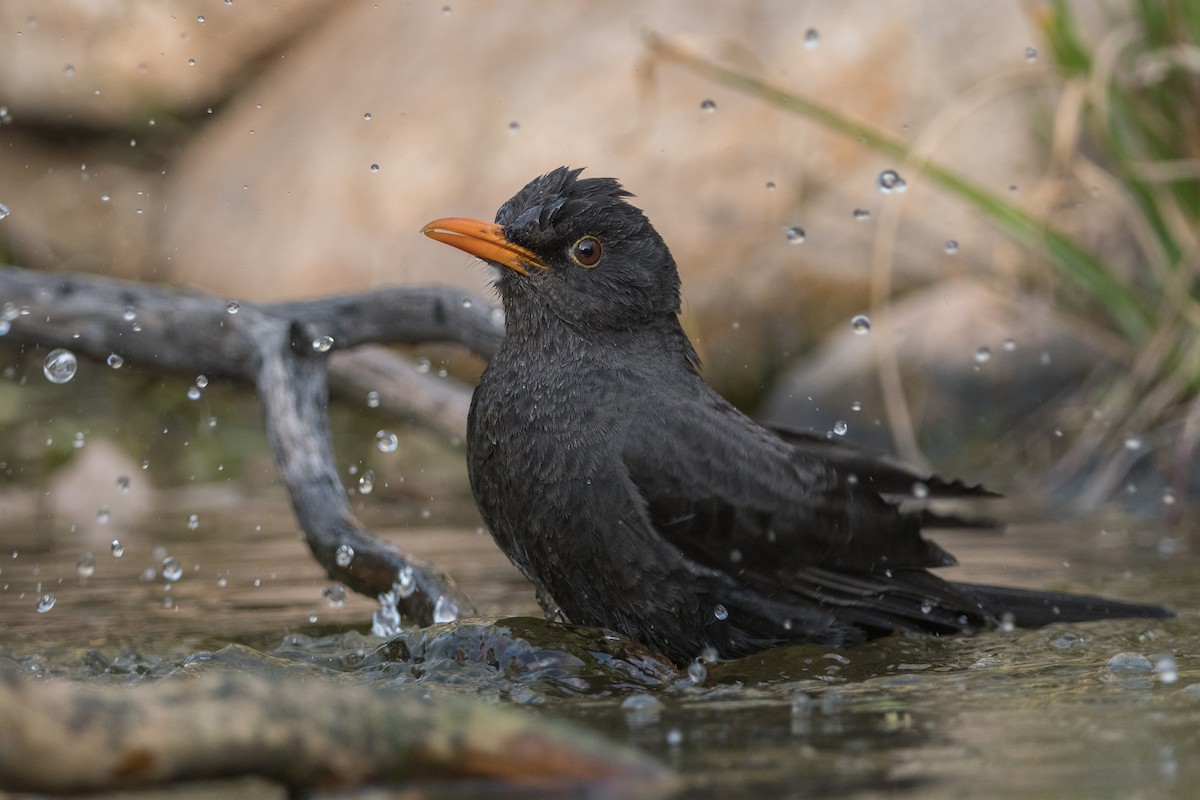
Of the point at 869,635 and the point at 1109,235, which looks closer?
the point at 869,635

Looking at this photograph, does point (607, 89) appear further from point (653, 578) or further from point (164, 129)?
point (653, 578)

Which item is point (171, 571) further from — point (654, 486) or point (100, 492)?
point (100, 492)

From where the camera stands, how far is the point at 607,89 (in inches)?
406

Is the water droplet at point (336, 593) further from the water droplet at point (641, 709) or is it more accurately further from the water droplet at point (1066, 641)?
the water droplet at point (1066, 641)

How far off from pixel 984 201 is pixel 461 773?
5215 millimetres

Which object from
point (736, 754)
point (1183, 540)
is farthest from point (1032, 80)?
point (736, 754)

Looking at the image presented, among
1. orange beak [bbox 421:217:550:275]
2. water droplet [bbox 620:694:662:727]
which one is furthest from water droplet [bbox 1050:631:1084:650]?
orange beak [bbox 421:217:550:275]

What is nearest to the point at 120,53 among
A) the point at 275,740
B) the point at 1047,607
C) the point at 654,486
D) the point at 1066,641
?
the point at 654,486

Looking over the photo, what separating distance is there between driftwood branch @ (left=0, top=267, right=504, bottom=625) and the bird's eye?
2.89 ft

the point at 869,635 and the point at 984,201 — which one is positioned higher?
the point at 984,201

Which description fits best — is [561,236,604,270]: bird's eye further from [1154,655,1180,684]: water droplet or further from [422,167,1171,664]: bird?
[1154,655,1180,684]: water droplet

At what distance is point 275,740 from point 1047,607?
2.74 m

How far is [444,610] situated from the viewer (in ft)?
14.0

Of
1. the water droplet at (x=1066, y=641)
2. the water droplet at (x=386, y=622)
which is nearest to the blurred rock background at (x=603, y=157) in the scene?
the water droplet at (x=1066, y=641)
